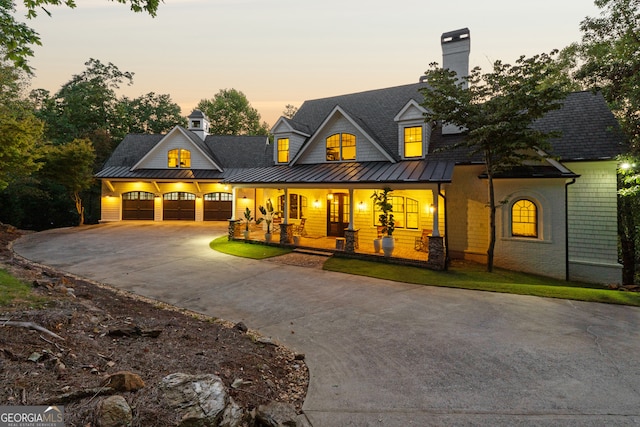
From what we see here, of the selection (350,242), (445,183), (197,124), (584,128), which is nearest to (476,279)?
(445,183)

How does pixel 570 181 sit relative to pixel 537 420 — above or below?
above

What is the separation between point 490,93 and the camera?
12.0 metres

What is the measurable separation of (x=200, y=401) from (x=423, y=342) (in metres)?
4.12

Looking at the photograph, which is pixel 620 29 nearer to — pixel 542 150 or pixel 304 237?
pixel 542 150

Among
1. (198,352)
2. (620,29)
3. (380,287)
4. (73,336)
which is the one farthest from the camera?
(620,29)

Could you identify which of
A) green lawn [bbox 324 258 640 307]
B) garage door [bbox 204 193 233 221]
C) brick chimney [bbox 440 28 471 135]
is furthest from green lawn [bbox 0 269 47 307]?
garage door [bbox 204 193 233 221]

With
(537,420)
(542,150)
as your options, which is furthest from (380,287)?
(542,150)

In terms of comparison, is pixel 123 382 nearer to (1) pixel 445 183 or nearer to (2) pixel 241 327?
(2) pixel 241 327

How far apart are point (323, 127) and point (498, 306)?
1200cm

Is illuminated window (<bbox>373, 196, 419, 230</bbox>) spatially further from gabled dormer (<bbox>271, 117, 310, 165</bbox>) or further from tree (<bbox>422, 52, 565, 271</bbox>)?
gabled dormer (<bbox>271, 117, 310, 165</bbox>)

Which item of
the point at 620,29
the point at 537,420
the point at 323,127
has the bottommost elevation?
the point at 537,420

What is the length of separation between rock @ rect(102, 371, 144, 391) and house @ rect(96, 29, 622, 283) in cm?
1077

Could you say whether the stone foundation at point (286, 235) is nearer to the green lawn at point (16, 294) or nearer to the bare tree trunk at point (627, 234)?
the green lawn at point (16, 294)

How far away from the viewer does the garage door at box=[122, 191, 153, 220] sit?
2597 cm
